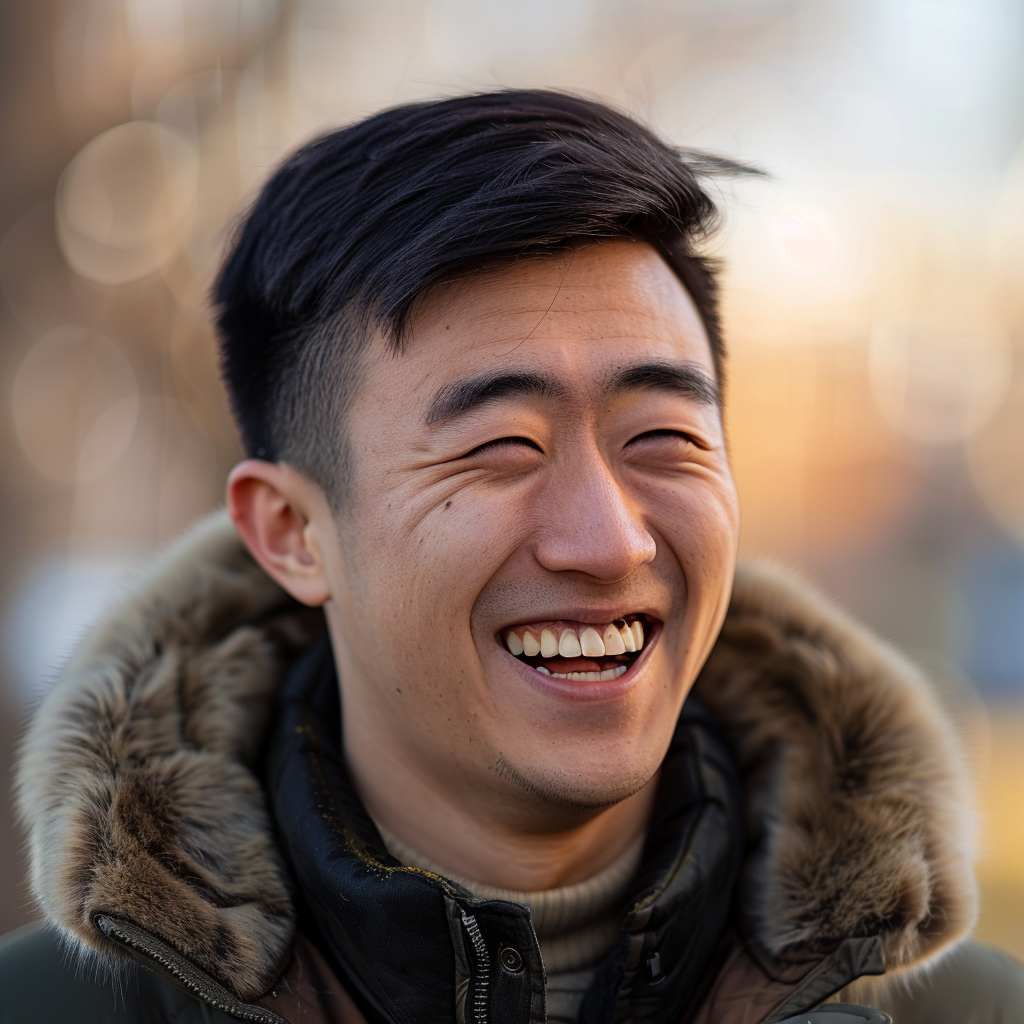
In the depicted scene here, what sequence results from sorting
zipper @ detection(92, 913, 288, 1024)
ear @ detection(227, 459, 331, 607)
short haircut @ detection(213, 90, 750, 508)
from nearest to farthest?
1. zipper @ detection(92, 913, 288, 1024)
2. short haircut @ detection(213, 90, 750, 508)
3. ear @ detection(227, 459, 331, 607)

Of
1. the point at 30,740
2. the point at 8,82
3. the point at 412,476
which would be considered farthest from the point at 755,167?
the point at 8,82

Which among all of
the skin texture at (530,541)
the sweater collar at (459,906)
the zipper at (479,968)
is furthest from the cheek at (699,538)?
the zipper at (479,968)

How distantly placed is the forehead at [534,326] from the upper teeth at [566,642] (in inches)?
17.4

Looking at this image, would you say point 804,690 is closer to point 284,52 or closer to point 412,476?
point 412,476

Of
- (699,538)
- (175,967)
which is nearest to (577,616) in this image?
A: (699,538)

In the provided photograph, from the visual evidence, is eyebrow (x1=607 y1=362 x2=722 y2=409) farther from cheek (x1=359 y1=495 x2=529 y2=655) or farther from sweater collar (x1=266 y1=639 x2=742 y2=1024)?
sweater collar (x1=266 y1=639 x2=742 y2=1024)

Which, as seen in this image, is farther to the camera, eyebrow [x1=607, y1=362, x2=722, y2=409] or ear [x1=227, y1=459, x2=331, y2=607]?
ear [x1=227, y1=459, x2=331, y2=607]

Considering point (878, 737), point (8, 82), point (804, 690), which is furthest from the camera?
point (8, 82)

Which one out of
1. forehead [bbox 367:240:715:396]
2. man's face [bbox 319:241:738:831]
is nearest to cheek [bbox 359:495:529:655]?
man's face [bbox 319:241:738:831]

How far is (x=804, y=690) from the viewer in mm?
2166

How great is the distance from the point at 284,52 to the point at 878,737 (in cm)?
729

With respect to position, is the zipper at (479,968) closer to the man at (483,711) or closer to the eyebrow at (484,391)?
the man at (483,711)

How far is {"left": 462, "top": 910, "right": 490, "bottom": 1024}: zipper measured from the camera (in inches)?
62.2

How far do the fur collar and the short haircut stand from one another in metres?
0.46
